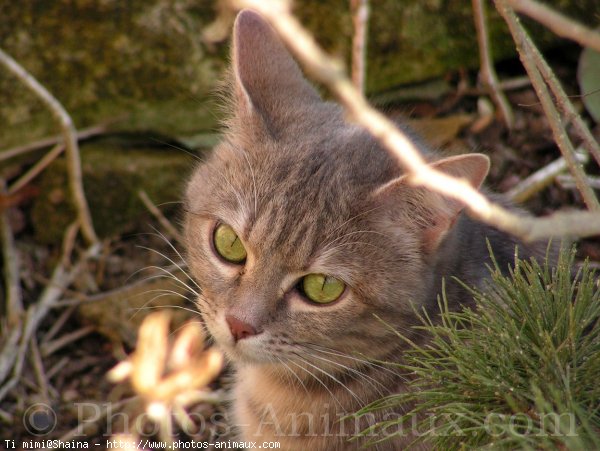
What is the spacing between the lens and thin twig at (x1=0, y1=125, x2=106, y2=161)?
11.3 feet

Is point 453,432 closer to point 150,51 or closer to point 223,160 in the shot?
point 223,160

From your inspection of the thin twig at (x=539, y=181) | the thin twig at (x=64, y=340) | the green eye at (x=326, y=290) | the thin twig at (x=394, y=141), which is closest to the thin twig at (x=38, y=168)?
the thin twig at (x=64, y=340)

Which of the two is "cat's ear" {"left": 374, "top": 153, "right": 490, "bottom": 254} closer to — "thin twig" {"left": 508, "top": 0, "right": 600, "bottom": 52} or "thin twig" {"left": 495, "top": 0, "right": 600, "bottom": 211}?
"thin twig" {"left": 495, "top": 0, "right": 600, "bottom": 211}

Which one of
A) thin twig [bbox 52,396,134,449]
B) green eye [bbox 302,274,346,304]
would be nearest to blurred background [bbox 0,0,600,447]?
thin twig [bbox 52,396,134,449]

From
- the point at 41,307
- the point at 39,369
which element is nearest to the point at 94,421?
the point at 39,369

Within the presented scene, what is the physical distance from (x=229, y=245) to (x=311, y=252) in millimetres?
310

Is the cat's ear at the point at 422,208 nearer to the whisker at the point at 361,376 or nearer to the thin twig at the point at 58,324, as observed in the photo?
the whisker at the point at 361,376

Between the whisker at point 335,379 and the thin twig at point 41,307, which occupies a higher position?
the thin twig at point 41,307

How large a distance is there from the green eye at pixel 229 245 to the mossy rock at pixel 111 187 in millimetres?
1230

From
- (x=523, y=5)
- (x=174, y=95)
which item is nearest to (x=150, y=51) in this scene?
(x=174, y=95)

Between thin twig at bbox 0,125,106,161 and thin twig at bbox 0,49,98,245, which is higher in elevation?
thin twig at bbox 0,125,106,161

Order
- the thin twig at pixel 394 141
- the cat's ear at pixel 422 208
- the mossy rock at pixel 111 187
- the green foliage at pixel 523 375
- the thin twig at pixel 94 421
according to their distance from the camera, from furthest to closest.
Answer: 1. the mossy rock at pixel 111 187
2. the thin twig at pixel 94 421
3. the cat's ear at pixel 422 208
4. the green foliage at pixel 523 375
5. the thin twig at pixel 394 141

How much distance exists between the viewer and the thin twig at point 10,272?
3191 mm

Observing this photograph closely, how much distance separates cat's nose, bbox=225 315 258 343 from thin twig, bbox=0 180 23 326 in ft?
4.77
